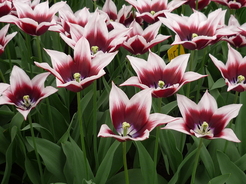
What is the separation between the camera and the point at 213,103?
121 cm

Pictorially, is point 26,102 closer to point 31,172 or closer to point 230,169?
point 31,172

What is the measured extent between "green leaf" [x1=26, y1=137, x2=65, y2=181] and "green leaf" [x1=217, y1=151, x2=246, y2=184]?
58cm

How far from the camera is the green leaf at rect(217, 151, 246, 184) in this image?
1.38m

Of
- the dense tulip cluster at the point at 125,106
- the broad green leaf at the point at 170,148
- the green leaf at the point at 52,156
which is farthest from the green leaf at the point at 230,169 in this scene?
the green leaf at the point at 52,156

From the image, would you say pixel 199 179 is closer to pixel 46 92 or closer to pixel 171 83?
pixel 171 83

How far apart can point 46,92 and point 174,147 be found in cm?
53

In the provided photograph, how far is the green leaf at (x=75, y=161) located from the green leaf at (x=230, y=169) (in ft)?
1.49

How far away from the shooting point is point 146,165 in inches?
52.3

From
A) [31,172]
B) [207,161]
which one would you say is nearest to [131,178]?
[207,161]

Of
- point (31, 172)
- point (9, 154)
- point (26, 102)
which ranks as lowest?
point (31, 172)

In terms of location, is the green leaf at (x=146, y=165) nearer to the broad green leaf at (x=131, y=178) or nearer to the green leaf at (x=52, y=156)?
the broad green leaf at (x=131, y=178)

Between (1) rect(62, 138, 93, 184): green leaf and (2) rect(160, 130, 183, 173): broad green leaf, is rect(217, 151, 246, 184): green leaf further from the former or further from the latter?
(1) rect(62, 138, 93, 184): green leaf

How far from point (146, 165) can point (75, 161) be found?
244mm

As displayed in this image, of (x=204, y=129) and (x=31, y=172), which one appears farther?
(x=31, y=172)
